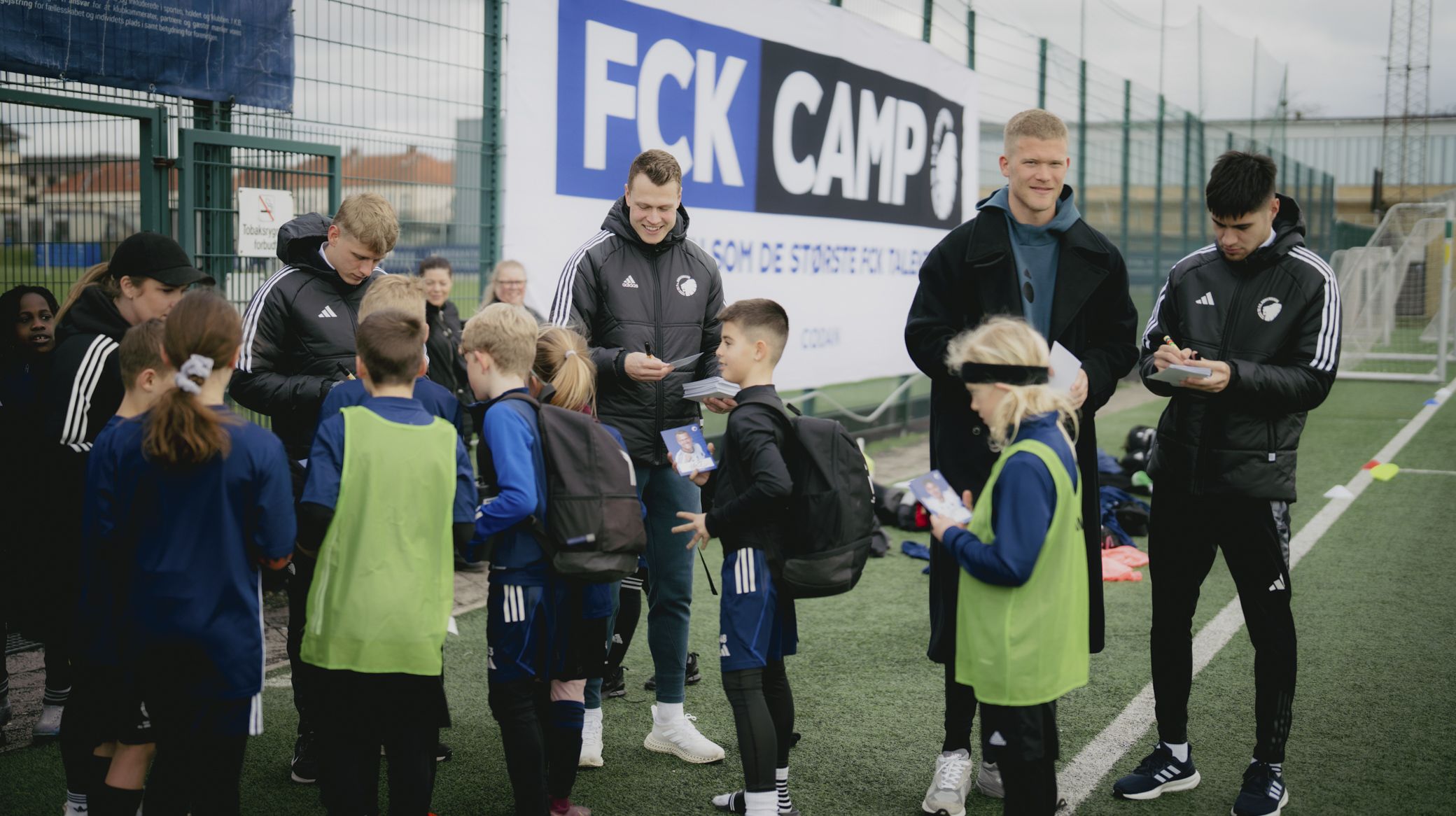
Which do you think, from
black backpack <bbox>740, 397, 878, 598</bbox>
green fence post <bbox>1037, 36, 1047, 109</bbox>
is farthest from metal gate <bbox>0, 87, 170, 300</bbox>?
green fence post <bbox>1037, 36, 1047, 109</bbox>

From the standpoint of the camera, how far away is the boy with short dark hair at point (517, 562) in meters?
3.16

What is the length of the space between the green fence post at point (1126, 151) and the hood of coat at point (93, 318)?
49.7ft

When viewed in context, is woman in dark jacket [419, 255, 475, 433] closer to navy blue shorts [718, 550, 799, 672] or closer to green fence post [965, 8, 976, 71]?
navy blue shorts [718, 550, 799, 672]

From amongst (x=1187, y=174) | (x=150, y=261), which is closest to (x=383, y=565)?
(x=150, y=261)

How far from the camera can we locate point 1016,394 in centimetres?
296

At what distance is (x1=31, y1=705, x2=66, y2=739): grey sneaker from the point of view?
4.12 metres

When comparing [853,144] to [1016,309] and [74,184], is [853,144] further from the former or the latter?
[1016,309]

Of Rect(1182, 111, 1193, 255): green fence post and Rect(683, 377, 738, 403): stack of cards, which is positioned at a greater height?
Rect(1182, 111, 1193, 255): green fence post

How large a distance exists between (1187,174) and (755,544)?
18.3 meters

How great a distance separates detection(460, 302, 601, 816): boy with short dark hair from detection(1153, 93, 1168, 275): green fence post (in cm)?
1658

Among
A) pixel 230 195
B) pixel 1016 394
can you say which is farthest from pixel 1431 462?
pixel 230 195

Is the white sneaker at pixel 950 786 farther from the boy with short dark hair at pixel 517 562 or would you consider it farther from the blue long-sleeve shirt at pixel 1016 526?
the boy with short dark hair at pixel 517 562

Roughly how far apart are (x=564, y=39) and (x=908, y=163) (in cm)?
476

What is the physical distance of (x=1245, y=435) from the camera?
12.0 ft
